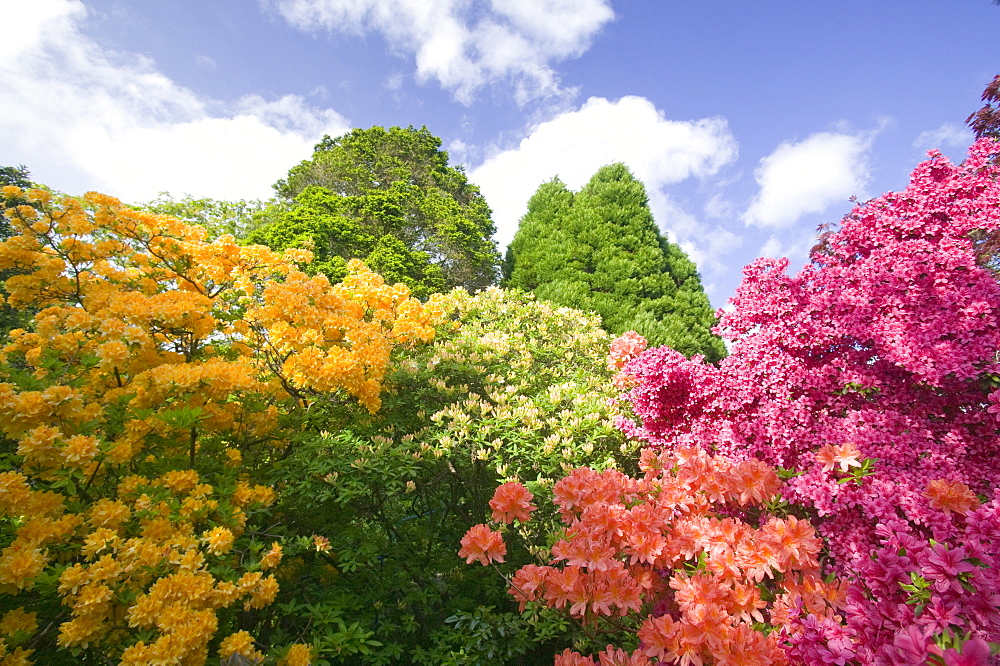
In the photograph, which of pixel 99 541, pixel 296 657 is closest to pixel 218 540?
pixel 99 541

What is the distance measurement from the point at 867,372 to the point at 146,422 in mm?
5706

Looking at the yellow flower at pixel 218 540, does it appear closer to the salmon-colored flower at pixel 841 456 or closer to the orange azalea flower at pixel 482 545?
the orange azalea flower at pixel 482 545

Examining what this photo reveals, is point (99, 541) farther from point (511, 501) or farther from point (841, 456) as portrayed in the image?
point (841, 456)

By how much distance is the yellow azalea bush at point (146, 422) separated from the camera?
2.14m

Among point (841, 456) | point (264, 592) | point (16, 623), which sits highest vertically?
point (841, 456)

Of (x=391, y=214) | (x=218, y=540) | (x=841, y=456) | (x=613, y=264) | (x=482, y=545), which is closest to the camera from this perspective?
(x=218, y=540)

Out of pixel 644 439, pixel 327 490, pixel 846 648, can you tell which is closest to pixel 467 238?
pixel 644 439

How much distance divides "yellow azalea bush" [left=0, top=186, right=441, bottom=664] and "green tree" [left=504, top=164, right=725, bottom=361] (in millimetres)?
9441

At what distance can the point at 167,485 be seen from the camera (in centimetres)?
263

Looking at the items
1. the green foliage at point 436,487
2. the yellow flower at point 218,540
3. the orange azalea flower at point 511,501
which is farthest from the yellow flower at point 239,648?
the orange azalea flower at point 511,501

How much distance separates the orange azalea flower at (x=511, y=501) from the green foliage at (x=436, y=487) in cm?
99

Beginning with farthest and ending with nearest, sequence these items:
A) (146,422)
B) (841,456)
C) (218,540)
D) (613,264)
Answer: (613,264)
(146,422)
(841,456)
(218,540)

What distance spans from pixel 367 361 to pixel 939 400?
4958 millimetres

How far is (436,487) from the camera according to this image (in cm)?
482
